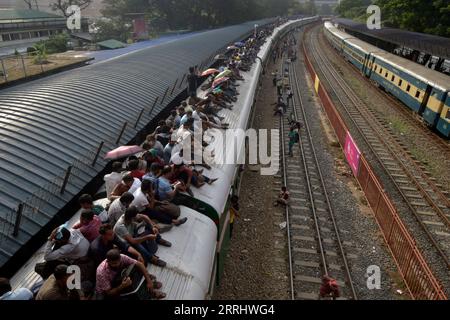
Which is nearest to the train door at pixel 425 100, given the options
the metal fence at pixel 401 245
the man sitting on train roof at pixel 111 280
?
the metal fence at pixel 401 245

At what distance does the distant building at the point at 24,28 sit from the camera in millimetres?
42781

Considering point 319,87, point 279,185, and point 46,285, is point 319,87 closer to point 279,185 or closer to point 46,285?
point 279,185

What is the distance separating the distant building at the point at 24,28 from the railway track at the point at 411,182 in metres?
36.7

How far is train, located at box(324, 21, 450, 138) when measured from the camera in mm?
19062

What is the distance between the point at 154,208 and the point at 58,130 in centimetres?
488

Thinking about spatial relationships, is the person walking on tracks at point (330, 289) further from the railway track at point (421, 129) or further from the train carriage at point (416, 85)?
the train carriage at point (416, 85)

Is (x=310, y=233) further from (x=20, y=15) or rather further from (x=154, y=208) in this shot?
(x=20, y=15)

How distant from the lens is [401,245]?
36.3 ft

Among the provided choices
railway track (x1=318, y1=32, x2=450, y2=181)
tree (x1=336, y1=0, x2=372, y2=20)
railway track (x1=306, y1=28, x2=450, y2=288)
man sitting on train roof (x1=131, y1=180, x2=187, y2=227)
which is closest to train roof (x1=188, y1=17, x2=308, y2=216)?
man sitting on train roof (x1=131, y1=180, x2=187, y2=227)

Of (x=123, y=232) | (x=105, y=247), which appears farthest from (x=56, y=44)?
(x=105, y=247)

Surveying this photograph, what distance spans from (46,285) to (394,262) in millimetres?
10061

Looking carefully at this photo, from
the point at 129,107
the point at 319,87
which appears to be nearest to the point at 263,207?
the point at 129,107

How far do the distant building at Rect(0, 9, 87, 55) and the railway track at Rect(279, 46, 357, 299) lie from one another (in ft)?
120

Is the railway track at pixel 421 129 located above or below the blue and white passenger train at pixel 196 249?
below
